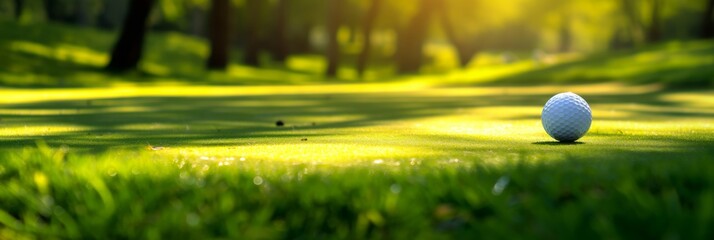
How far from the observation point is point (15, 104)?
59.5 ft

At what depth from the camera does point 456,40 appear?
2667 inches

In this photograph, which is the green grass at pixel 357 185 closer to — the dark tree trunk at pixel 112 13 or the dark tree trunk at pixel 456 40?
the dark tree trunk at pixel 456 40

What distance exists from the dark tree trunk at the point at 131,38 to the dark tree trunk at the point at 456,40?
27.9 metres

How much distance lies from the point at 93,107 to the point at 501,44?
425 feet

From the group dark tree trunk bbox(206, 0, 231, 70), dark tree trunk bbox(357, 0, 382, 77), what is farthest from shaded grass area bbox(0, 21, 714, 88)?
dark tree trunk bbox(357, 0, 382, 77)

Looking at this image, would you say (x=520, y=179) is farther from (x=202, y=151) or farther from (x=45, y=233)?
(x=202, y=151)

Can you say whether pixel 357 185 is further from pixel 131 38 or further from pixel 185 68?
pixel 185 68

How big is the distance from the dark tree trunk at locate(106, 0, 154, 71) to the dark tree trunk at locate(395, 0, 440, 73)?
74.5 feet

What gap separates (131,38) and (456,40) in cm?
3535

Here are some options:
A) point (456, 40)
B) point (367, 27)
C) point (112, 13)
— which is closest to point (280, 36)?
point (367, 27)

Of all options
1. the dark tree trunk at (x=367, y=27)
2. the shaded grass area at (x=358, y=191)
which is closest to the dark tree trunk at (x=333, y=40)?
the dark tree trunk at (x=367, y=27)

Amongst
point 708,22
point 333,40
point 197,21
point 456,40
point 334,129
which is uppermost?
point 334,129

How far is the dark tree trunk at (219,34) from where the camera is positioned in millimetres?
42938

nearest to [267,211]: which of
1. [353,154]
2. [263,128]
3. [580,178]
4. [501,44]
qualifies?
[580,178]
